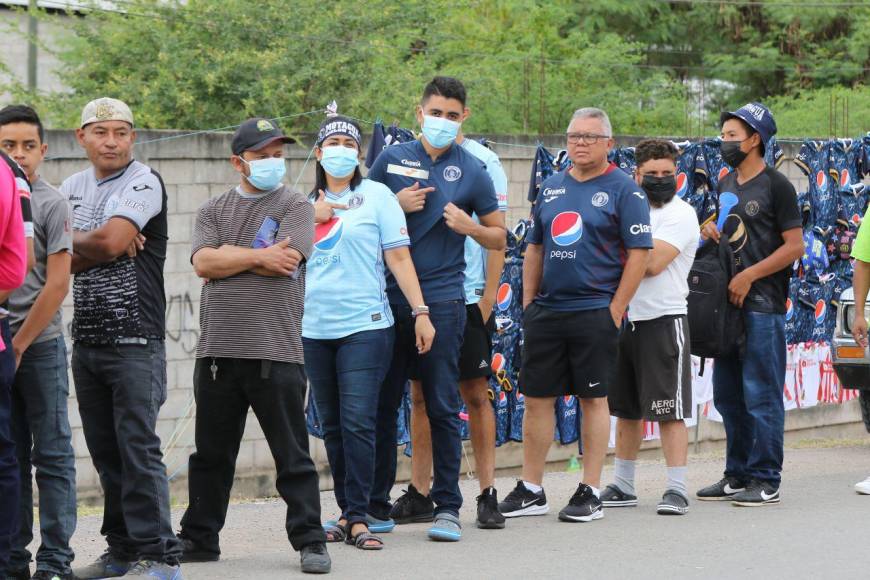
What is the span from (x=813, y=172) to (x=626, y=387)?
4422 mm

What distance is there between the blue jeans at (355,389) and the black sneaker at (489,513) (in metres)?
0.75

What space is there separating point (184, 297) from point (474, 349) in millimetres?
3201

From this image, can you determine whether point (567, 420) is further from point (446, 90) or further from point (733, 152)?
point (446, 90)

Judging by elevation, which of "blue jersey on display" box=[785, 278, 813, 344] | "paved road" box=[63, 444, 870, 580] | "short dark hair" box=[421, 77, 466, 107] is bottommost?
"paved road" box=[63, 444, 870, 580]

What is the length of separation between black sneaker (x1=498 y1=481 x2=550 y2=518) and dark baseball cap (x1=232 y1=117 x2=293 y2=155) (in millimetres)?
2513

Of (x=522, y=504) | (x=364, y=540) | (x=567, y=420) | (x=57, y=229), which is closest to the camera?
(x=57, y=229)

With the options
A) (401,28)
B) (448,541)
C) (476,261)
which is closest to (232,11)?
(401,28)

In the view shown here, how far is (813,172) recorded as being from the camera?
38.7 feet

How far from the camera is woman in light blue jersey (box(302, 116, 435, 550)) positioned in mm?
6867

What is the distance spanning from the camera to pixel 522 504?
784cm

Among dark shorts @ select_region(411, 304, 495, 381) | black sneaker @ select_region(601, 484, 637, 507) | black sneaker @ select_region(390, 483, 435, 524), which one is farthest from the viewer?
black sneaker @ select_region(601, 484, 637, 507)

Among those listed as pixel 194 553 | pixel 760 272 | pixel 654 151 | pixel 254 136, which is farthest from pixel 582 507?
pixel 254 136

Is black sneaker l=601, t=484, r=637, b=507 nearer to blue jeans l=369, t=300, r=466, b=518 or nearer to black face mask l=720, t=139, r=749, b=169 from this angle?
blue jeans l=369, t=300, r=466, b=518

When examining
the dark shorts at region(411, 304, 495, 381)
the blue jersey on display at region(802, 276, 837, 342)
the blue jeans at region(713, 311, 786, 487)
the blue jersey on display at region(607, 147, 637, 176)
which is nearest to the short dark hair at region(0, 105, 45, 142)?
the dark shorts at region(411, 304, 495, 381)
